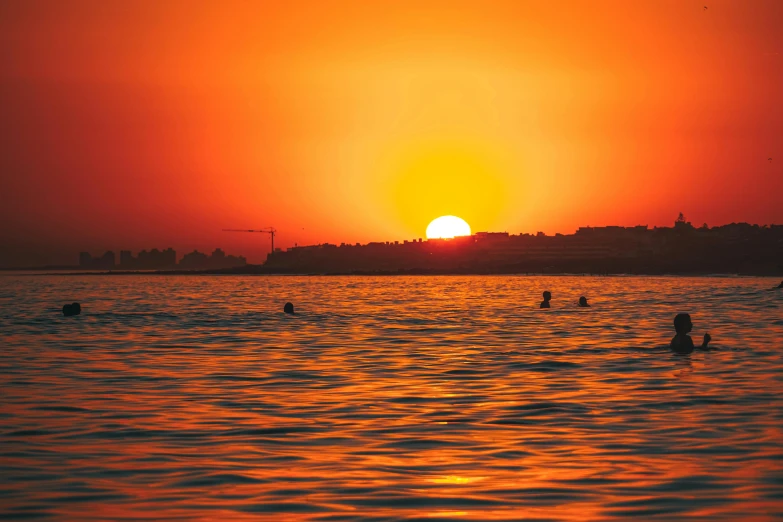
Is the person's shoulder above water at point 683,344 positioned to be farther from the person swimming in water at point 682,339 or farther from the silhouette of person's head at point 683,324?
the silhouette of person's head at point 683,324

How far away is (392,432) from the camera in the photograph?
1877 centimetres

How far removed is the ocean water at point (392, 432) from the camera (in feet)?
42.7

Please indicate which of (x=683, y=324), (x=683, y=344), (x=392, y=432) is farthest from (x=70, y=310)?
(x=392, y=432)

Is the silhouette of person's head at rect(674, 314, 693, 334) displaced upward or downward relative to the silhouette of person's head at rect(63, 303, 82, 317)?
upward

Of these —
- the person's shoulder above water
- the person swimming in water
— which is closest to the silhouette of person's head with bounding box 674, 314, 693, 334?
the person swimming in water

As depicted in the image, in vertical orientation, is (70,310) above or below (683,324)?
below

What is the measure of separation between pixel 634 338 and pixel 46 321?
3827cm

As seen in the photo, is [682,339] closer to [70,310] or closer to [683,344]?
[683,344]

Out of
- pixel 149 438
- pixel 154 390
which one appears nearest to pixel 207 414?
pixel 149 438

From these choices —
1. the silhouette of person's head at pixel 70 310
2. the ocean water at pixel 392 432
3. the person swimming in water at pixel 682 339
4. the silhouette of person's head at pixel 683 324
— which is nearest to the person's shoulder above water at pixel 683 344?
the person swimming in water at pixel 682 339

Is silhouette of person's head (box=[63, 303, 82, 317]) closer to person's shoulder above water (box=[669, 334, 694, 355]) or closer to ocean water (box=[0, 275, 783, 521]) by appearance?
ocean water (box=[0, 275, 783, 521])

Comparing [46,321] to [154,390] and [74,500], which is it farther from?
[74,500]

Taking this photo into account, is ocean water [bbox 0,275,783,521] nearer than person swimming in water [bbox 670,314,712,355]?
Yes

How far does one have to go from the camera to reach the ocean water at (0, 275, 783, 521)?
1302 centimetres
